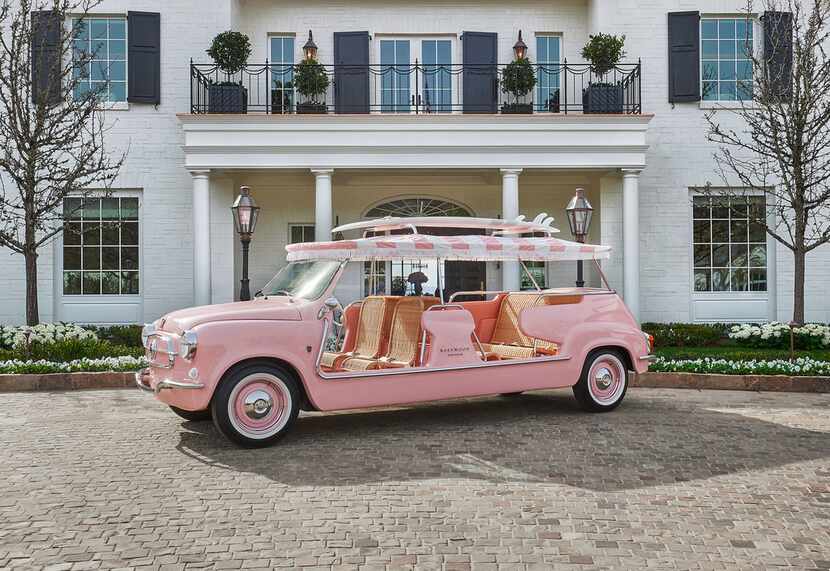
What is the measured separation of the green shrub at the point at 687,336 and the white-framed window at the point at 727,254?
2053 millimetres

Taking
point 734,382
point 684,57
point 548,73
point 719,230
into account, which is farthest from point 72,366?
point 684,57

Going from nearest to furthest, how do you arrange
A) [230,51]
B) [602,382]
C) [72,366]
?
[602,382], [72,366], [230,51]

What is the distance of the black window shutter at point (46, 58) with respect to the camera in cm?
1298

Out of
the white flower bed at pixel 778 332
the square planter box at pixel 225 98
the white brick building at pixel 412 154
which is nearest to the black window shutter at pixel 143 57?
the white brick building at pixel 412 154

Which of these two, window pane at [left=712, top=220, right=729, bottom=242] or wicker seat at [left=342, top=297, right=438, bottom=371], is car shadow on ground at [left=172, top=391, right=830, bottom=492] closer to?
wicker seat at [left=342, top=297, right=438, bottom=371]

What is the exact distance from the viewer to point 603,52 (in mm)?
15516

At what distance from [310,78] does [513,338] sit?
9.34 m

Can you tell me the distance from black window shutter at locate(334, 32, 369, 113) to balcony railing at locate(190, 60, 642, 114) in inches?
0.9

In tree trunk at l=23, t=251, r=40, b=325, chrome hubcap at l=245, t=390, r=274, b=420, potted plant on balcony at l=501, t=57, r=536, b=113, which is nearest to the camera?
chrome hubcap at l=245, t=390, r=274, b=420

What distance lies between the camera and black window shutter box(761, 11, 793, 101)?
14.1m

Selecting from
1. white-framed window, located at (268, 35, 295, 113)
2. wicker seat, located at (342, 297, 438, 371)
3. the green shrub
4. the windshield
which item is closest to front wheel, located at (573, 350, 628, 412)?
wicker seat, located at (342, 297, 438, 371)

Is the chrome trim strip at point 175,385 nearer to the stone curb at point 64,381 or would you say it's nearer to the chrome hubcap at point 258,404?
the chrome hubcap at point 258,404

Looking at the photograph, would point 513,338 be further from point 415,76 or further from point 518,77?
point 415,76

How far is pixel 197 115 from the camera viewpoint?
14828 millimetres
